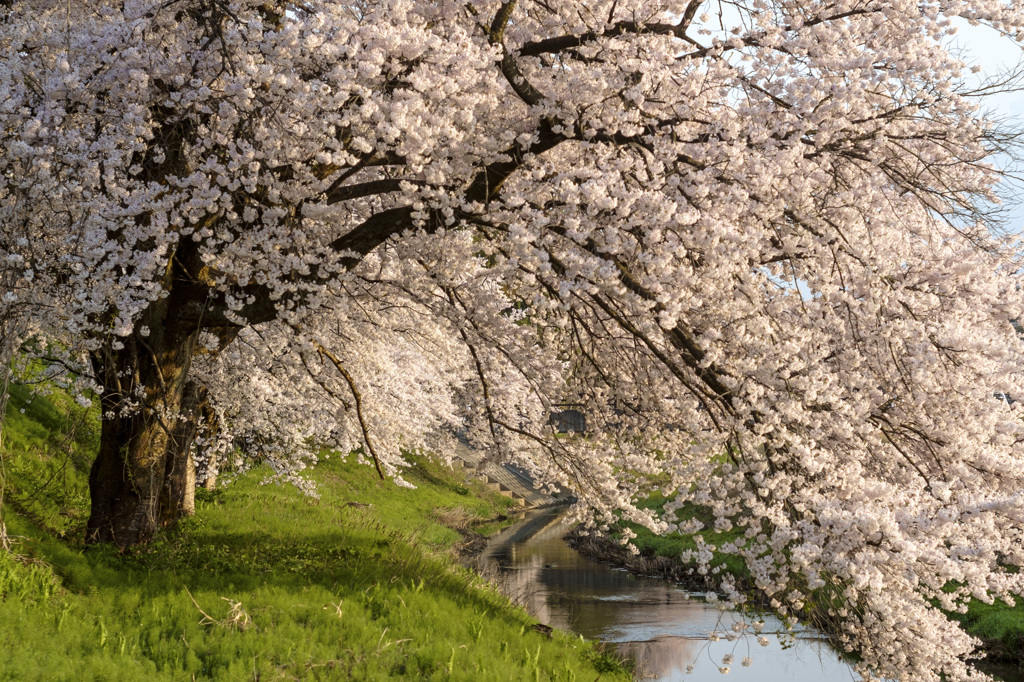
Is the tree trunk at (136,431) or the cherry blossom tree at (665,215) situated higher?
the cherry blossom tree at (665,215)

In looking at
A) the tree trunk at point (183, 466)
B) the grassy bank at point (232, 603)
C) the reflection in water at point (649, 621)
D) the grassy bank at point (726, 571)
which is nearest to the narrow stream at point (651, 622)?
the reflection in water at point (649, 621)

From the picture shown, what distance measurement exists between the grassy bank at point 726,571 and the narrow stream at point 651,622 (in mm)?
963

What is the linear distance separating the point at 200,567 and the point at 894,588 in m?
9.65

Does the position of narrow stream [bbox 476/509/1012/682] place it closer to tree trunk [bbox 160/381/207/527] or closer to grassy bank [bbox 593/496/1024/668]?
grassy bank [bbox 593/496/1024/668]

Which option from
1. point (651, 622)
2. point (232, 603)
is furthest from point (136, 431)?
point (651, 622)

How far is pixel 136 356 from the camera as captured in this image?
11422 millimetres

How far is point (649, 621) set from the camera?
66.0ft

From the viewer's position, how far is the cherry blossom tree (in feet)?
26.6

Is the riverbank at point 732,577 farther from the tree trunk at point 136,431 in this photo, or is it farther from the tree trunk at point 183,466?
the tree trunk at point 183,466

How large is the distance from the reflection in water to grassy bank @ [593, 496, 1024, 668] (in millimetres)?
946

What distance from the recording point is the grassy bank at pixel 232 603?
9.05 meters

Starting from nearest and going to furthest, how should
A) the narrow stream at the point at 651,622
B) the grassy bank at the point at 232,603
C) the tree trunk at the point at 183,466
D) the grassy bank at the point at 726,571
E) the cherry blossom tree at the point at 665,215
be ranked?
the cherry blossom tree at the point at 665,215 < the grassy bank at the point at 232,603 < the tree trunk at the point at 183,466 < the grassy bank at the point at 726,571 < the narrow stream at the point at 651,622

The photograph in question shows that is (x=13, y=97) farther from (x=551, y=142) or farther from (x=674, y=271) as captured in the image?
(x=674, y=271)

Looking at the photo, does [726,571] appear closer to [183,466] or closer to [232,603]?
[183,466]
